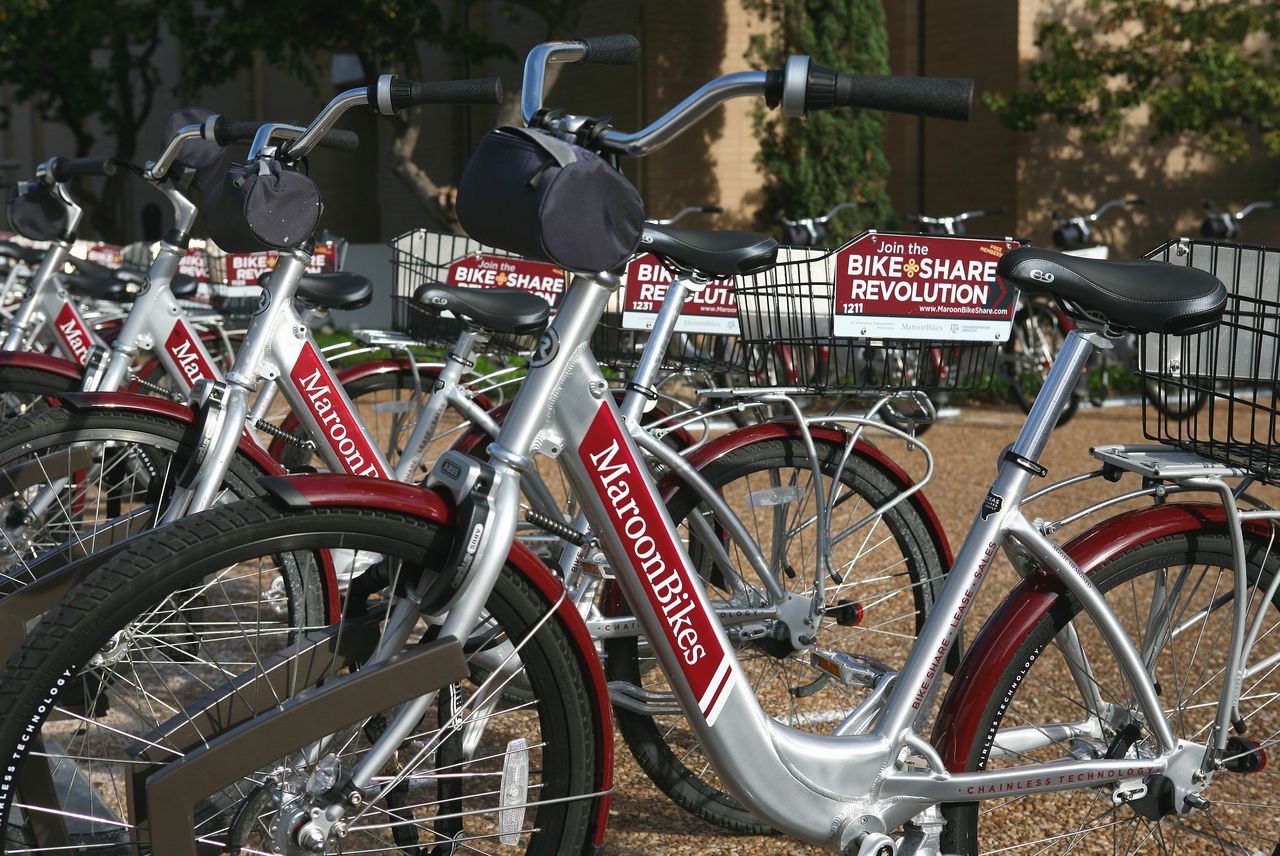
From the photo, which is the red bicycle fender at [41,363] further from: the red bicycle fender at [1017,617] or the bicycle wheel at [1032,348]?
the bicycle wheel at [1032,348]

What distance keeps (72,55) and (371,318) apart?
818cm

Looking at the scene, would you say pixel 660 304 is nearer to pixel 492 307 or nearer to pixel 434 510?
pixel 492 307

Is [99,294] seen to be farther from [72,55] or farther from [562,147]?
[72,55]

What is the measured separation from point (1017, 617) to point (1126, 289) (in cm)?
54

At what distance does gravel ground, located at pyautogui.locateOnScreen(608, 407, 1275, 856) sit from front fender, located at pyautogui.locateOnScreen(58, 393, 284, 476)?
110 cm

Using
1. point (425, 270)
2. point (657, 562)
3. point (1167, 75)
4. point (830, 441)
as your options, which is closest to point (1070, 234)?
point (1167, 75)

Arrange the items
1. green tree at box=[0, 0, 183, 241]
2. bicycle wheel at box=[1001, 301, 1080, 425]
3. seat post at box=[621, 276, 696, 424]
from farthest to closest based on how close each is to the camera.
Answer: green tree at box=[0, 0, 183, 241] → bicycle wheel at box=[1001, 301, 1080, 425] → seat post at box=[621, 276, 696, 424]

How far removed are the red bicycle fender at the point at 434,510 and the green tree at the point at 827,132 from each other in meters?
10.2

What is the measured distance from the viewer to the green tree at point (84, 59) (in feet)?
47.8

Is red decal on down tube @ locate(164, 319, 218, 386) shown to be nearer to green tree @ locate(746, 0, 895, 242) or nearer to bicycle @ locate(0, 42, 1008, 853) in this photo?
bicycle @ locate(0, 42, 1008, 853)

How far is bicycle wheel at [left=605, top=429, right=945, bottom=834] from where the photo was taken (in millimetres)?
2850

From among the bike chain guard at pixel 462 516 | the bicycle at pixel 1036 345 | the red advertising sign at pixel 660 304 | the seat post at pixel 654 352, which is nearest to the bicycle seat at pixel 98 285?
the red advertising sign at pixel 660 304

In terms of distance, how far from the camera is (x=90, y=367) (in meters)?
3.59

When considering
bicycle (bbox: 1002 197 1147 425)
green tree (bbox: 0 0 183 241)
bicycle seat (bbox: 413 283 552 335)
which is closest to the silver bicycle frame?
bicycle seat (bbox: 413 283 552 335)
